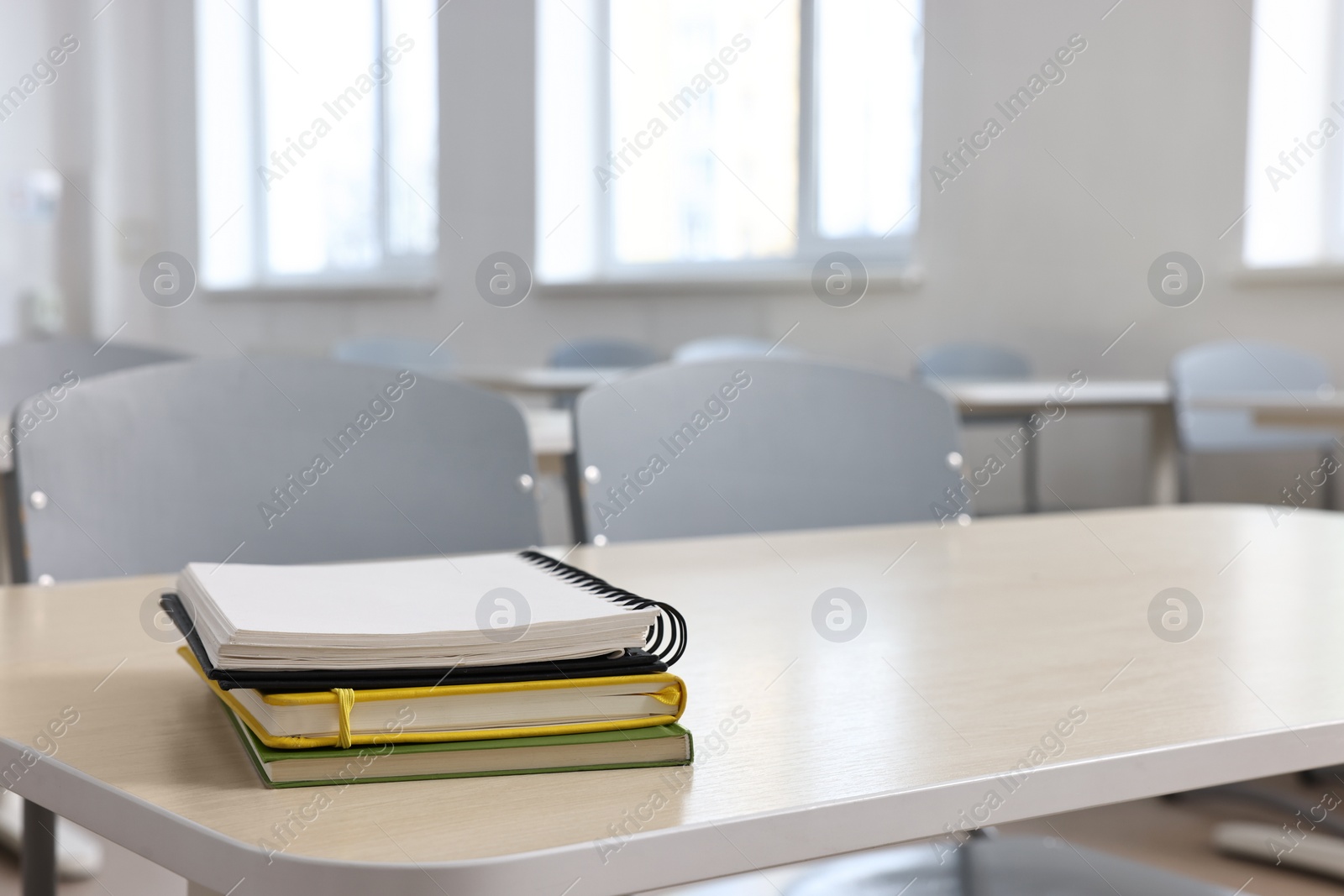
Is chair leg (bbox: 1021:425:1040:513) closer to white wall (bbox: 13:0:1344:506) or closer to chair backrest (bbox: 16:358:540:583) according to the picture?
white wall (bbox: 13:0:1344:506)

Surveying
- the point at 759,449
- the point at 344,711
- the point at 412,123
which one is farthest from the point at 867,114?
the point at 344,711

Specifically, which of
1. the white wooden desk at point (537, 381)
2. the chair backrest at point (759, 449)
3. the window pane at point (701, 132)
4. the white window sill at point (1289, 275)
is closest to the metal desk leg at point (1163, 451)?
the white window sill at point (1289, 275)

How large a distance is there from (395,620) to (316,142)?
6958 millimetres

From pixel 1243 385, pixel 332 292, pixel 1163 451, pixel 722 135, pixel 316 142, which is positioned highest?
pixel 316 142


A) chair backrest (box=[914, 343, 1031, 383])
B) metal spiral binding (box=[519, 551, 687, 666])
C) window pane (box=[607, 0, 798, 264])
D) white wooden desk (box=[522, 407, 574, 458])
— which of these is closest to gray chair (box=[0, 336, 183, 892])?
white wooden desk (box=[522, 407, 574, 458])

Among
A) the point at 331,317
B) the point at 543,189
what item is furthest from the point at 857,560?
the point at 331,317

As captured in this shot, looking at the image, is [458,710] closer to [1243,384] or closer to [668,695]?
[668,695]

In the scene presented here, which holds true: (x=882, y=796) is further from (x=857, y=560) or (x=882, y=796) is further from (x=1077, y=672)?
(x=857, y=560)

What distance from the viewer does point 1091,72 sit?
4836 millimetres

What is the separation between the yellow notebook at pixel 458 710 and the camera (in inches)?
18.6

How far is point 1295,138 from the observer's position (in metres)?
4.45

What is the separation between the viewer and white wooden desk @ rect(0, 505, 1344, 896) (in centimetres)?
42

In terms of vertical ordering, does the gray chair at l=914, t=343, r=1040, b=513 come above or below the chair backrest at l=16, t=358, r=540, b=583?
below

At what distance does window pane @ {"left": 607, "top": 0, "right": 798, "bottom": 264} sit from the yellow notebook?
527cm
